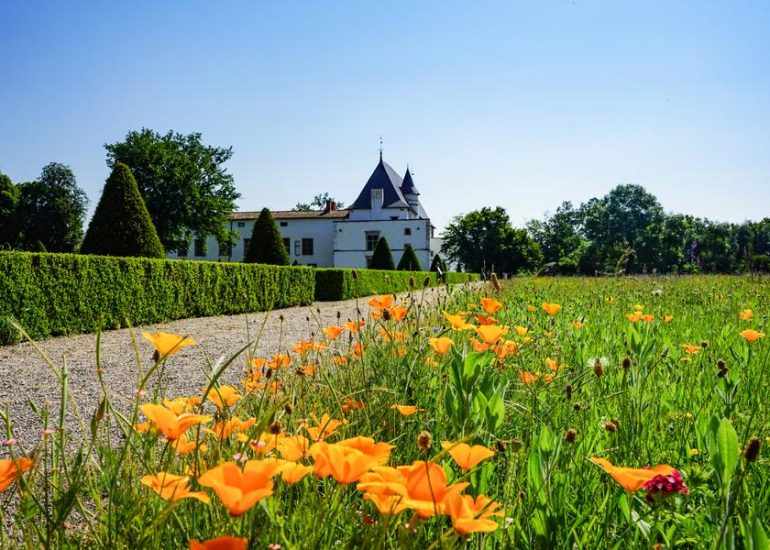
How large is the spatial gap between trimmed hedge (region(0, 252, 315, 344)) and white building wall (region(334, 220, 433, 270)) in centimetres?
2793

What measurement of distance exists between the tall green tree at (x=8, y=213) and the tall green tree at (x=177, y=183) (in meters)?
14.7

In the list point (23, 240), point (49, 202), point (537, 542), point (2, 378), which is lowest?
point (2, 378)

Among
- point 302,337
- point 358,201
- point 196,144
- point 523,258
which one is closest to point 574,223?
point 523,258

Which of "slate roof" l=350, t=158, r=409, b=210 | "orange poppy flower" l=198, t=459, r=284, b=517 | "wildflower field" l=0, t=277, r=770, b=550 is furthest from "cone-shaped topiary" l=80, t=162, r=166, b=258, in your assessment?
"slate roof" l=350, t=158, r=409, b=210

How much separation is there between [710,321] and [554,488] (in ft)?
13.7

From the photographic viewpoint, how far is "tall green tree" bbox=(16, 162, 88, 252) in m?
42.2

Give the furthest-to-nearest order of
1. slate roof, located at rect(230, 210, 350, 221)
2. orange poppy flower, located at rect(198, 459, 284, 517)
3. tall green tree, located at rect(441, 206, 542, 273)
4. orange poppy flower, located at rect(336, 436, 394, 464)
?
slate roof, located at rect(230, 210, 350, 221)
tall green tree, located at rect(441, 206, 542, 273)
orange poppy flower, located at rect(336, 436, 394, 464)
orange poppy flower, located at rect(198, 459, 284, 517)

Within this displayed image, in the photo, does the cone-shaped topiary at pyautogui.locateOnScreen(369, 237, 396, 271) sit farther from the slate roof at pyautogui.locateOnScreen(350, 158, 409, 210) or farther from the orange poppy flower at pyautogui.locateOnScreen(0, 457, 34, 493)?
the orange poppy flower at pyautogui.locateOnScreen(0, 457, 34, 493)

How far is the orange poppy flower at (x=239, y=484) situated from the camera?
533mm

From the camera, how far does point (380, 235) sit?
4191cm

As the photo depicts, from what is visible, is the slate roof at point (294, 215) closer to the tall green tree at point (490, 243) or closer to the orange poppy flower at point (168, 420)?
the tall green tree at point (490, 243)

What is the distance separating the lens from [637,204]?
173ft

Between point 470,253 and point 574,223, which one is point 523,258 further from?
point 574,223

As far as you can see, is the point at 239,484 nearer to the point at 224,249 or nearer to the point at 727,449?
the point at 727,449
